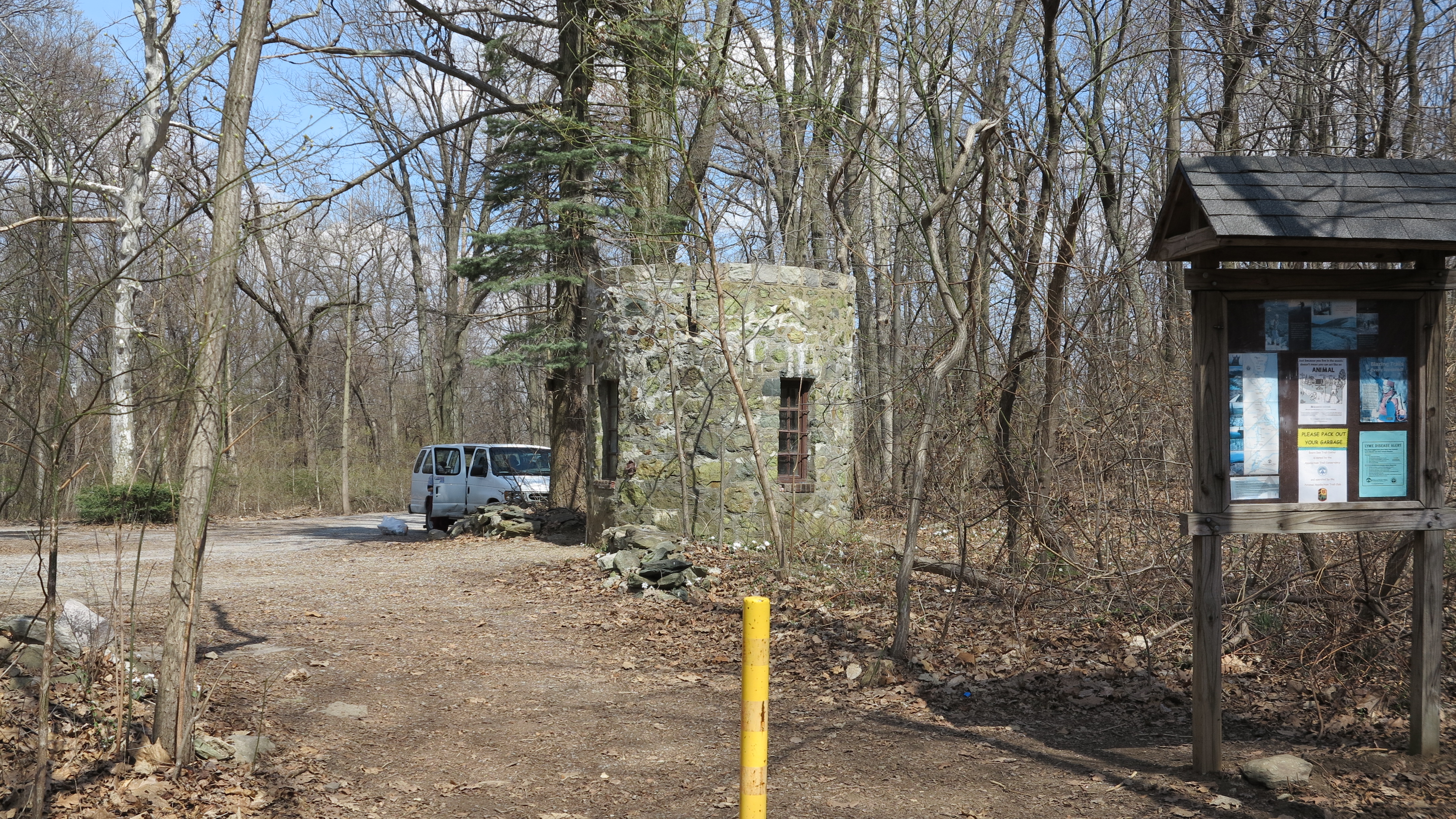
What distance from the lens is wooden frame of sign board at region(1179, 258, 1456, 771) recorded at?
490cm

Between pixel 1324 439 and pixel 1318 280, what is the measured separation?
2.62ft

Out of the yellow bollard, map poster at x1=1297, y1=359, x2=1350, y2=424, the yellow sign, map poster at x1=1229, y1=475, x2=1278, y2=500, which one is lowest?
the yellow bollard

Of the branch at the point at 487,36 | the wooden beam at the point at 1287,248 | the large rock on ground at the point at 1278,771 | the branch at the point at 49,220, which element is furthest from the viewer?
the branch at the point at 487,36

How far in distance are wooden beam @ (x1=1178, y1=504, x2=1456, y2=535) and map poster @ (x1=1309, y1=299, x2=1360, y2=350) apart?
83cm

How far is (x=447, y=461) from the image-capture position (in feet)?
66.1

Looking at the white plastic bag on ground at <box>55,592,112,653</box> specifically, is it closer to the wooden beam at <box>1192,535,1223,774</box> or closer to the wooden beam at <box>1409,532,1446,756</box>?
the wooden beam at <box>1192,535,1223,774</box>

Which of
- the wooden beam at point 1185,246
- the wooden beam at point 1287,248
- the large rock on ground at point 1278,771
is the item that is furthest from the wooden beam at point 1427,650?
the wooden beam at point 1185,246

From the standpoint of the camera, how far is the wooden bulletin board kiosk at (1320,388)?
192 inches

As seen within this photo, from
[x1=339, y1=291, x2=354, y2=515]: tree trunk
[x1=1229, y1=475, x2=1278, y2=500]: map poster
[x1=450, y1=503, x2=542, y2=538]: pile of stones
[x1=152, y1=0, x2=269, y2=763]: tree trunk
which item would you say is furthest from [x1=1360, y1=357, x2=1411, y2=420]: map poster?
[x1=339, y1=291, x2=354, y2=515]: tree trunk

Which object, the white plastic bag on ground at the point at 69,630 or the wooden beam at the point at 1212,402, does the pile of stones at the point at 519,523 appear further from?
the wooden beam at the point at 1212,402

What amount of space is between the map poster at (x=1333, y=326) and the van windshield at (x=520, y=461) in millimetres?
16189

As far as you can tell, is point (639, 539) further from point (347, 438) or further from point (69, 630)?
point (347, 438)

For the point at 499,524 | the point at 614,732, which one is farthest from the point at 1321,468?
the point at 499,524

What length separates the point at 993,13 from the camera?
1083cm
